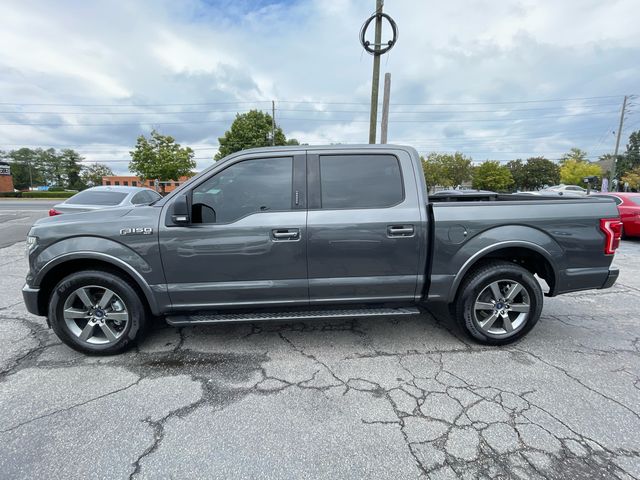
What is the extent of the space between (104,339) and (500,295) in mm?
3945

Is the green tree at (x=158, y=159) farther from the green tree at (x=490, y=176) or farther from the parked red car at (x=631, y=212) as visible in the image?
the green tree at (x=490, y=176)

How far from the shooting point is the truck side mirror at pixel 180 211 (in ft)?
9.07

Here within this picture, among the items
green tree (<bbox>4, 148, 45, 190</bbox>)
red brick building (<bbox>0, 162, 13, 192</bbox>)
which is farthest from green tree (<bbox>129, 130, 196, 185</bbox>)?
green tree (<bbox>4, 148, 45, 190</bbox>)

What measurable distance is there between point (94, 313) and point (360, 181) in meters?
2.83

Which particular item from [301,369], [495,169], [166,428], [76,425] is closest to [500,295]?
[301,369]

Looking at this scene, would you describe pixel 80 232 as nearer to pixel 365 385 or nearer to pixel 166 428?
pixel 166 428

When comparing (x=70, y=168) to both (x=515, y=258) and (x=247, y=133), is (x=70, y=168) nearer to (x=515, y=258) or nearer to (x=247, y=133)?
(x=247, y=133)

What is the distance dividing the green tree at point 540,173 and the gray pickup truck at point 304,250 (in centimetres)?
7428

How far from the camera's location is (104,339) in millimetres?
3074

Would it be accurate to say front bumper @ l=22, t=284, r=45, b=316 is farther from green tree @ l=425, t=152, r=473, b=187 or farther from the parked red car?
green tree @ l=425, t=152, r=473, b=187

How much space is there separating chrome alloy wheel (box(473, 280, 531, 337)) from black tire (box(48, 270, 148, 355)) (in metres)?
3.29

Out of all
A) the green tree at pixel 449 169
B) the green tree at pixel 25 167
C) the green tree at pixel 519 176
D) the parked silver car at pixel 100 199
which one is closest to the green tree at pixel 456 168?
the green tree at pixel 449 169

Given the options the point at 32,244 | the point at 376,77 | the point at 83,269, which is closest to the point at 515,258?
the point at 83,269

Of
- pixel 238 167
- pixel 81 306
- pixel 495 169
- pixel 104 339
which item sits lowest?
pixel 104 339
